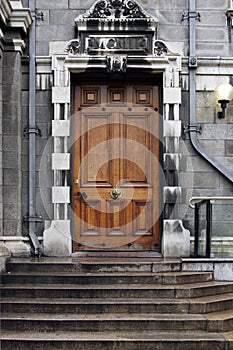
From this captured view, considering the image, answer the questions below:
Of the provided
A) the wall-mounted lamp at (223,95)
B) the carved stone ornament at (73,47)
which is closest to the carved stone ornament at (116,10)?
the carved stone ornament at (73,47)

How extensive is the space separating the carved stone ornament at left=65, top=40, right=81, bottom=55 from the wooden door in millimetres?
594

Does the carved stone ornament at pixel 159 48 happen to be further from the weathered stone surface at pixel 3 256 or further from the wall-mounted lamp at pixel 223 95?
the weathered stone surface at pixel 3 256

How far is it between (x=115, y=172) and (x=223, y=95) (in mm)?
2029

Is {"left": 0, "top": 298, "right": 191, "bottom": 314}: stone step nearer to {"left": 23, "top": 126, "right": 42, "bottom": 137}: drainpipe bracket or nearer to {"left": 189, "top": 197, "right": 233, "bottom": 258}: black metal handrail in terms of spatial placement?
{"left": 189, "top": 197, "right": 233, "bottom": 258}: black metal handrail

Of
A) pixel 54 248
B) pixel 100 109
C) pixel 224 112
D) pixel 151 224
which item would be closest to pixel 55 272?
pixel 54 248

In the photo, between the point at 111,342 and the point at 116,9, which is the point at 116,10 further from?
the point at 111,342

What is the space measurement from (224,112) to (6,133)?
333 cm

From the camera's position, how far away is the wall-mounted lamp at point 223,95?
8.28m

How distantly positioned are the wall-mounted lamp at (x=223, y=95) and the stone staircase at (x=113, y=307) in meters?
2.55

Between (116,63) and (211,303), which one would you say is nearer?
(211,303)

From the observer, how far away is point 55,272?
721 cm

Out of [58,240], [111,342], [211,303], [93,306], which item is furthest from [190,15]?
[111,342]

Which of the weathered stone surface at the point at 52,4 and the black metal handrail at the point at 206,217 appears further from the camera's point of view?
the weathered stone surface at the point at 52,4

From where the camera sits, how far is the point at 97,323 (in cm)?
620
